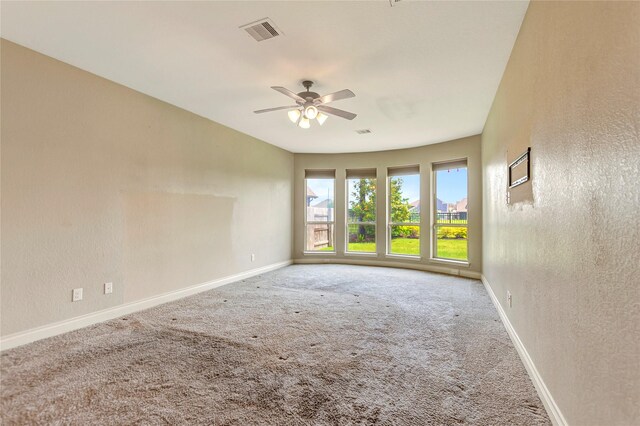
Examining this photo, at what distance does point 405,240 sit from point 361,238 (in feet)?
3.30

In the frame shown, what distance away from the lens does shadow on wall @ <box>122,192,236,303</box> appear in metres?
3.63

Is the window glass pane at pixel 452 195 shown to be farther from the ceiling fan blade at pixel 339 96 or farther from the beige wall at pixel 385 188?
the ceiling fan blade at pixel 339 96

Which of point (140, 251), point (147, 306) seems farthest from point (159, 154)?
point (147, 306)

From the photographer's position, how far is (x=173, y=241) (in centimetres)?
412

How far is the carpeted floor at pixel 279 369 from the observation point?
176 cm

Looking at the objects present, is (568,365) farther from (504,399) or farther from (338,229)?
(338,229)

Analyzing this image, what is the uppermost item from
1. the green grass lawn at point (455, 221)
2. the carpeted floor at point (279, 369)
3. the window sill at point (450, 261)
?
the green grass lawn at point (455, 221)

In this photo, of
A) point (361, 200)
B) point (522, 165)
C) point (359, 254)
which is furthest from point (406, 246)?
point (522, 165)

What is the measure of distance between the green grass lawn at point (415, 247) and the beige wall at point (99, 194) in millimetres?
3086

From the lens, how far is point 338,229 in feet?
23.3

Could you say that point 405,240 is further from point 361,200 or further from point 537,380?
point 537,380

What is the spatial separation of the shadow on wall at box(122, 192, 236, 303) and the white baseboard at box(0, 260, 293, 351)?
8 cm

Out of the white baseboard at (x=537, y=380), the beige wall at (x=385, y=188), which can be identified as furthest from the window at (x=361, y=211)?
the white baseboard at (x=537, y=380)

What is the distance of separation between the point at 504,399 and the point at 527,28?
8.32 ft
